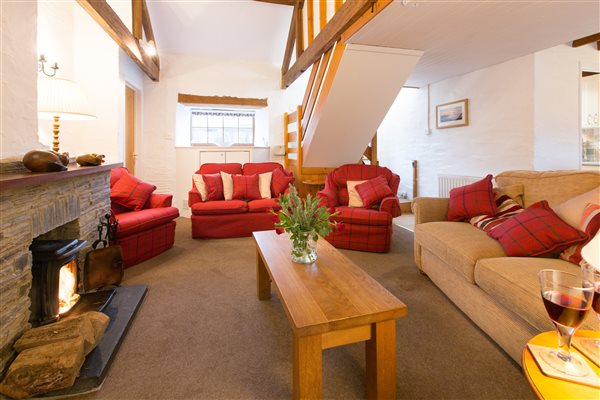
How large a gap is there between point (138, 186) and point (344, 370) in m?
2.99

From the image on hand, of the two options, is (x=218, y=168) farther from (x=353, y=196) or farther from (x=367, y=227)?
(x=367, y=227)

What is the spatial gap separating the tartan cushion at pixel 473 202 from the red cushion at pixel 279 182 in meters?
2.38

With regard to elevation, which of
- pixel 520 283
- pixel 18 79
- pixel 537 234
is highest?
pixel 18 79

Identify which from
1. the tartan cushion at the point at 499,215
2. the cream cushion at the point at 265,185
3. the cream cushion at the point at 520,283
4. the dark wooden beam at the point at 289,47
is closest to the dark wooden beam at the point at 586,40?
the tartan cushion at the point at 499,215

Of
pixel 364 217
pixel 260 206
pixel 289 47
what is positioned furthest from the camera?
pixel 289 47

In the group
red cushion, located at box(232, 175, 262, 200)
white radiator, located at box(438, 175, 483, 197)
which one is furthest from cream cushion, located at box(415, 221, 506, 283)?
red cushion, located at box(232, 175, 262, 200)

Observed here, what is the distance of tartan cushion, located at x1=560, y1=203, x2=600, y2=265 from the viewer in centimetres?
163

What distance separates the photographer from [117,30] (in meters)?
3.38

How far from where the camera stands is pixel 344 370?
1538 millimetres

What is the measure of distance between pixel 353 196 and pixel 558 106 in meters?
2.65

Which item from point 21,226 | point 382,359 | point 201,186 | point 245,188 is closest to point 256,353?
point 382,359

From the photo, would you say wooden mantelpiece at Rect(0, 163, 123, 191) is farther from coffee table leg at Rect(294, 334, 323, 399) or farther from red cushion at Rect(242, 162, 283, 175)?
red cushion at Rect(242, 162, 283, 175)

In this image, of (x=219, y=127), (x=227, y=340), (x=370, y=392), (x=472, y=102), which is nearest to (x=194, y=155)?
(x=219, y=127)

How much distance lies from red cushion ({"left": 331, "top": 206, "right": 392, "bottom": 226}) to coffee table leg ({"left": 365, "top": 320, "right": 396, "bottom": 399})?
203 centimetres
